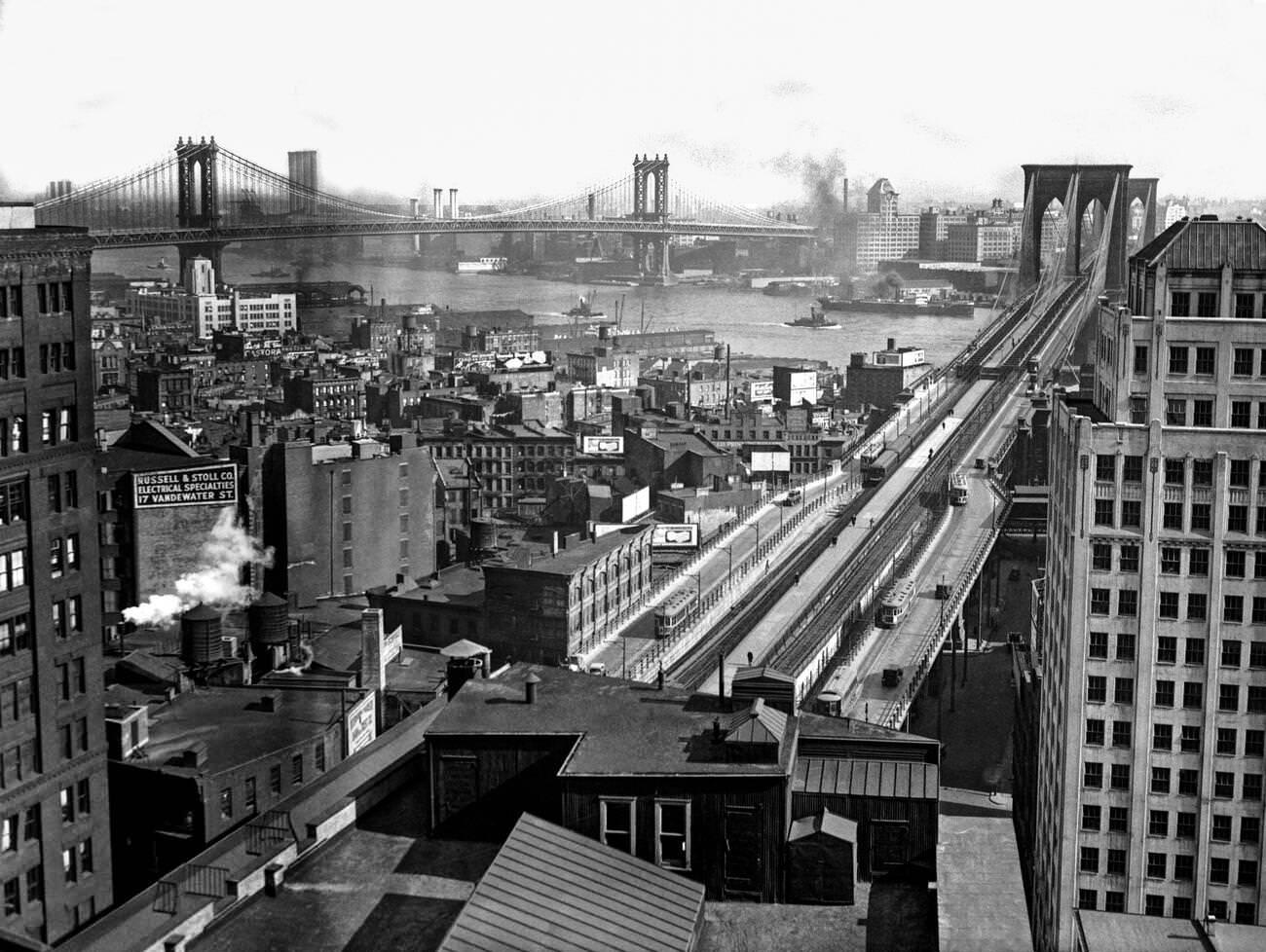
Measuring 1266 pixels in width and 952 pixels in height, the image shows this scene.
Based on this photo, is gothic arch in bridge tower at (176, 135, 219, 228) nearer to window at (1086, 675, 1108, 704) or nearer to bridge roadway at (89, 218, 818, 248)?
bridge roadway at (89, 218, 818, 248)

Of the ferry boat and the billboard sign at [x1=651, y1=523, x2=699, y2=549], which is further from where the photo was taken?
the ferry boat

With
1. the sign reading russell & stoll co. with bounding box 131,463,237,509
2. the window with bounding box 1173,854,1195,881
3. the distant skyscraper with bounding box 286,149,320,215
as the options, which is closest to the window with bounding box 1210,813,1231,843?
the window with bounding box 1173,854,1195,881

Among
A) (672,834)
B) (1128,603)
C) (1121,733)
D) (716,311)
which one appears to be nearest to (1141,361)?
(1128,603)

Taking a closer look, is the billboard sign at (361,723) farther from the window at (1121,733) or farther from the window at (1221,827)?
the window at (1221,827)

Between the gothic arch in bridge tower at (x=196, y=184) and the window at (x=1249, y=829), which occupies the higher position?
the gothic arch in bridge tower at (x=196, y=184)

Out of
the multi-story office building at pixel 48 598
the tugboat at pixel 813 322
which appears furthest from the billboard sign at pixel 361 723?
the tugboat at pixel 813 322

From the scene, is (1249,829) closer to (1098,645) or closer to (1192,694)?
(1192,694)
